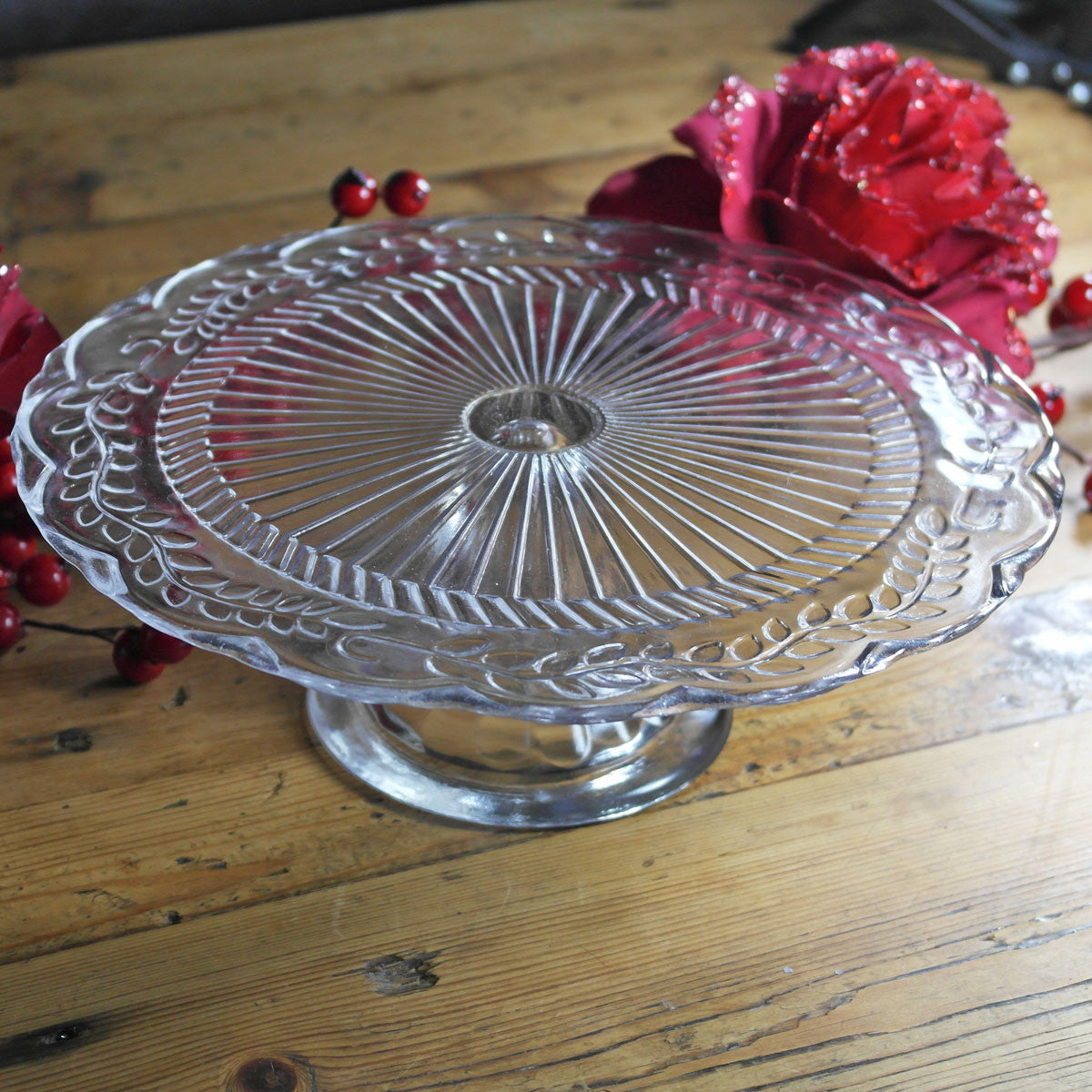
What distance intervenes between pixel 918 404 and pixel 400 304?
0.77 feet

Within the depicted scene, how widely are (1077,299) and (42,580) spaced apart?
58 centimetres

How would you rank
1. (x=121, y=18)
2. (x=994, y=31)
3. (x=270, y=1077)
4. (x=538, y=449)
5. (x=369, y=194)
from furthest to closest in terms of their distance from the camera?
1. (x=121, y=18)
2. (x=994, y=31)
3. (x=369, y=194)
4. (x=538, y=449)
5. (x=270, y=1077)

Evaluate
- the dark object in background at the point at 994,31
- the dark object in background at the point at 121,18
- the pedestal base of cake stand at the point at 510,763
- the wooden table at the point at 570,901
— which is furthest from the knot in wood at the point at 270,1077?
the dark object in background at the point at 121,18

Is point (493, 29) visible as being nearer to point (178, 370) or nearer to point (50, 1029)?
point (178, 370)

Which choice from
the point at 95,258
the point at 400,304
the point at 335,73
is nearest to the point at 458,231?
the point at 400,304

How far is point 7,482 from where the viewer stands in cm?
52

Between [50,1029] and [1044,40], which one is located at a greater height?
[1044,40]

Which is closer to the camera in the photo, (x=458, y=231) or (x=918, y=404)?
(x=918, y=404)

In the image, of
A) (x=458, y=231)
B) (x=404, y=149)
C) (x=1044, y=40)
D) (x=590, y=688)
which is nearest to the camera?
(x=590, y=688)

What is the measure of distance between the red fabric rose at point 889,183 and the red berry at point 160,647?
33cm

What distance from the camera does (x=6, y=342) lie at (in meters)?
0.51

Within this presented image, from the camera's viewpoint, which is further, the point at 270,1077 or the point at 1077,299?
the point at 1077,299

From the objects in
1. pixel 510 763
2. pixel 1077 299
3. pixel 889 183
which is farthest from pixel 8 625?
pixel 1077 299

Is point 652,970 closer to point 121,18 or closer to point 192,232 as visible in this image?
point 192,232
